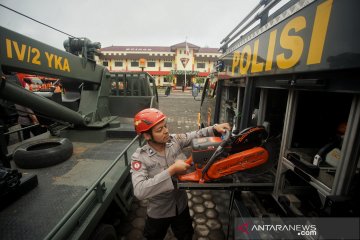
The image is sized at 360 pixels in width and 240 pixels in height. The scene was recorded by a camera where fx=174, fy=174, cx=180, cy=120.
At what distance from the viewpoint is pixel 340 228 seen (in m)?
1.05

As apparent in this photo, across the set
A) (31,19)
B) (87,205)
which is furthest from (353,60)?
(31,19)

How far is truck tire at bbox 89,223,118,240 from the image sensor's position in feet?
6.24

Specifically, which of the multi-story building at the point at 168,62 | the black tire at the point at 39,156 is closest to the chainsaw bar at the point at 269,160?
the black tire at the point at 39,156

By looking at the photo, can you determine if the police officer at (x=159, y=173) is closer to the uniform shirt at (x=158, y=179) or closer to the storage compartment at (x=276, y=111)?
the uniform shirt at (x=158, y=179)

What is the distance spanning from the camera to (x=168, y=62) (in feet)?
118

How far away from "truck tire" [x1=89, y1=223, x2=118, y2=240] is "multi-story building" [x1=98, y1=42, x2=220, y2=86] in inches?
1347

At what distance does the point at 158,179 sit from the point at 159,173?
114 millimetres

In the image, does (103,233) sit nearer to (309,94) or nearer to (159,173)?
(159,173)

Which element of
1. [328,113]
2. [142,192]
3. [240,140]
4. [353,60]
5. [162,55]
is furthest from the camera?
[162,55]

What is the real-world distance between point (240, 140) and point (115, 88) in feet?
15.4

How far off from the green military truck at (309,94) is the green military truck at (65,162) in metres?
1.48

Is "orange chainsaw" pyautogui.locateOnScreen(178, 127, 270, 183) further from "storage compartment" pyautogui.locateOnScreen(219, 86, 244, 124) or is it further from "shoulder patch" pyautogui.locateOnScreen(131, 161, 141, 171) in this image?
"storage compartment" pyautogui.locateOnScreen(219, 86, 244, 124)

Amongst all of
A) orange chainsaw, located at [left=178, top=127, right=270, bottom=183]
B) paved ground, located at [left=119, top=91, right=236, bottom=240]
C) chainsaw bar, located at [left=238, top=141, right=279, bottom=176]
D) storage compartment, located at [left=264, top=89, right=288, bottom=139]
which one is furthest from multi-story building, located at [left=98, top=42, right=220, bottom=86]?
orange chainsaw, located at [left=178, top=127, right=270, bottom=183]

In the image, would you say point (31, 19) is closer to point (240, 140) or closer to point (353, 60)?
point (240, 140)
